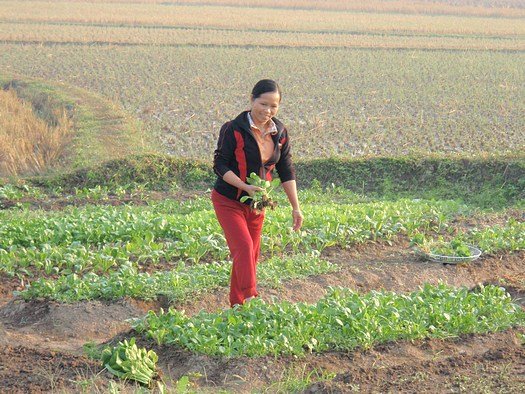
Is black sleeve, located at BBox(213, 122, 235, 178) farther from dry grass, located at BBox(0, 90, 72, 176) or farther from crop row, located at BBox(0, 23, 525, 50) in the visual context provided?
crop row, located at BBox(0, 23, 525, 50)

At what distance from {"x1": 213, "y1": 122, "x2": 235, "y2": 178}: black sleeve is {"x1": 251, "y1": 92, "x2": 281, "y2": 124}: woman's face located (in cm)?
24

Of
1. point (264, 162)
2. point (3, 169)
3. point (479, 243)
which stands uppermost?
point (264, 162)

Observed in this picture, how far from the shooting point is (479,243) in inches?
379

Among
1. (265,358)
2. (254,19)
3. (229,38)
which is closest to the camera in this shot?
(265,358)

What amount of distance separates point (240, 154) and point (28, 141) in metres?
9.97

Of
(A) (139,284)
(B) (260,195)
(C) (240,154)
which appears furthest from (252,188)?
(A) (139,284)

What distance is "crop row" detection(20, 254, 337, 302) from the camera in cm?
743

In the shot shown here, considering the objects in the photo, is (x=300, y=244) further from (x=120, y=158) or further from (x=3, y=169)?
(x=3, y=169)

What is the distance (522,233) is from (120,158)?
6668 mm

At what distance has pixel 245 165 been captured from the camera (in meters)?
6.68

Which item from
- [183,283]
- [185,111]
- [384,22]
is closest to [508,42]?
[384,22]

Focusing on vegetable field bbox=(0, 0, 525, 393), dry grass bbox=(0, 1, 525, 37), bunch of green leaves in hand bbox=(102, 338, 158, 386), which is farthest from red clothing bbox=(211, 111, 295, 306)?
dry grass bbox=(0, 1, 525, 37)

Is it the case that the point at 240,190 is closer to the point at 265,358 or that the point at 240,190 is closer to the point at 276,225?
the point at 265,358

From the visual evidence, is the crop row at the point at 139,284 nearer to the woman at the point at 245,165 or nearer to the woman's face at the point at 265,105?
the woman at the point at 245,165
